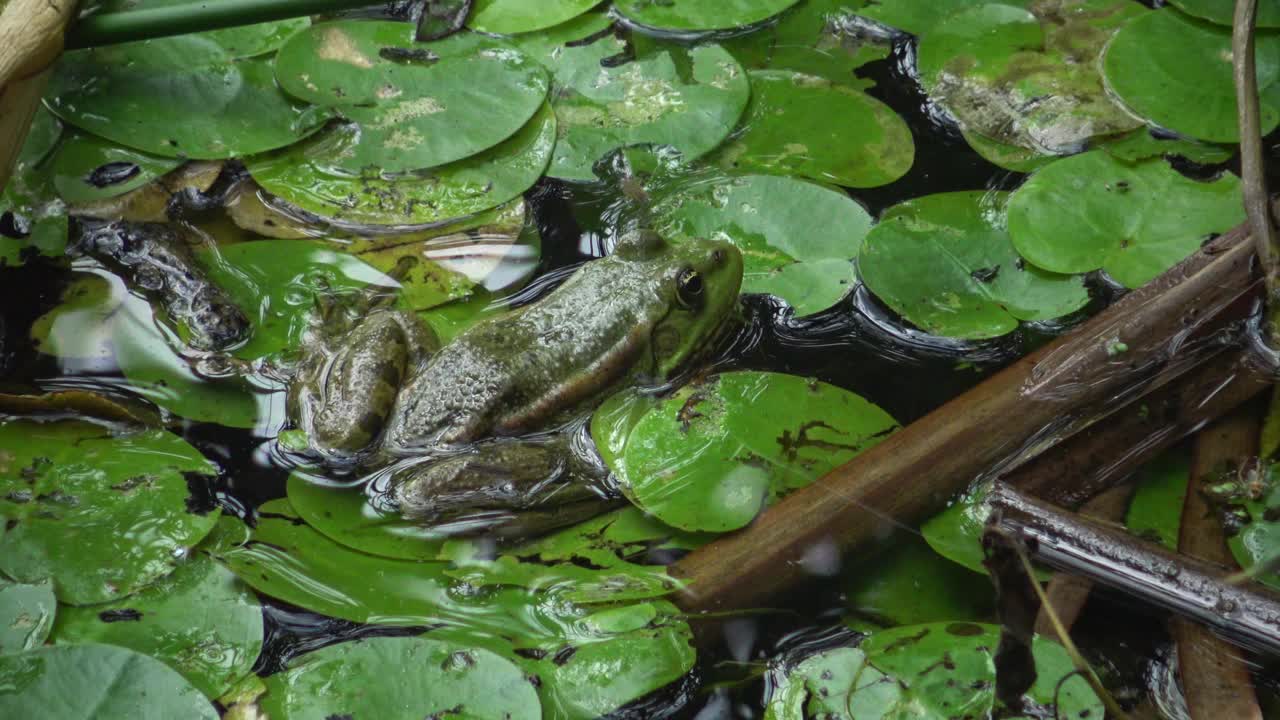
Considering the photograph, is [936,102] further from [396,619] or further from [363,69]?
[396,619]

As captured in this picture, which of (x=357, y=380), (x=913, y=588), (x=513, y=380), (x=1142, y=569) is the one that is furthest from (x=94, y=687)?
(x=1142, y=569)

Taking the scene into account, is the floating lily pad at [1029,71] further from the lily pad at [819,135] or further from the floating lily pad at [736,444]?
the floating lily pad at [736,444]

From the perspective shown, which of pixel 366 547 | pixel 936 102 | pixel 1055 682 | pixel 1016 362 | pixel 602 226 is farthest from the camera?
pixel 936 102

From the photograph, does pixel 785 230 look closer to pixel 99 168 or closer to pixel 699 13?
pixel 699 13

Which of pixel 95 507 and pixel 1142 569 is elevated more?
pixel 1142 569

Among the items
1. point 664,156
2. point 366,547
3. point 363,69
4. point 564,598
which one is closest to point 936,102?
point 664,156

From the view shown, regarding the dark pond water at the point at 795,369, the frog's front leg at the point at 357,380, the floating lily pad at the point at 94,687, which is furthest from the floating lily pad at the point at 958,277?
the floating lily pad at the point at 94,687
